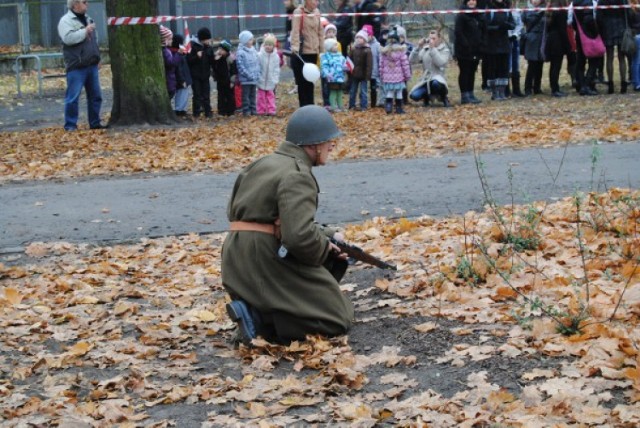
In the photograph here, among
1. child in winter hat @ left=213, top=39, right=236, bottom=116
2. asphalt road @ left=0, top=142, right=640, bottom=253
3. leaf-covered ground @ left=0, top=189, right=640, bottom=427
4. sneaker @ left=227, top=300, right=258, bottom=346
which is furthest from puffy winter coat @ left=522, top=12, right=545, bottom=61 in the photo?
sneaker @ left=227, top=300, right=258, bottom=346

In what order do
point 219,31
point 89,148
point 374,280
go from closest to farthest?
point 374,280 → point 89,148 → point 219,31

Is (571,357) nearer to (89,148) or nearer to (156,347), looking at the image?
(156,347)

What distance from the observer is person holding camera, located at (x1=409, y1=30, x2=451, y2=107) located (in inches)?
789

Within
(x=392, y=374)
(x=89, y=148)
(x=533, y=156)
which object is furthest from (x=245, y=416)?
(x=89, y=148)

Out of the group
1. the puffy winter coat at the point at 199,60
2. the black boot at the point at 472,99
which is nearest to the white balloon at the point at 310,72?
the puffy winter coat at the point at 199,60

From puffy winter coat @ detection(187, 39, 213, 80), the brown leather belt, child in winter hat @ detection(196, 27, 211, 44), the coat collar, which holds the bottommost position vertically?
the brown leather belt

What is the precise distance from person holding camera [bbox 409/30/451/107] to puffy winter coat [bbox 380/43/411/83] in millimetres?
591

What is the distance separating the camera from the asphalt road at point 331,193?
10281 mm

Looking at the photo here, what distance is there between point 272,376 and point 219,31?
3070 cm

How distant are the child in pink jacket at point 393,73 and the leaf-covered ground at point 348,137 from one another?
0.33 meters

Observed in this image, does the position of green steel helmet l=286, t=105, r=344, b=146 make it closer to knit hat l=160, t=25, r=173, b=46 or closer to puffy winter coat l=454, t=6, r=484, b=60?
knit hat l=160, t=25, r=173, b=46

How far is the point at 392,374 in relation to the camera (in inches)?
233

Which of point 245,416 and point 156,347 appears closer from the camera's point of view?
point 245,416

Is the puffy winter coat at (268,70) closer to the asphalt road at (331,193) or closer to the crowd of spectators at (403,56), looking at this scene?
the crowd of spectators at (403,56)
